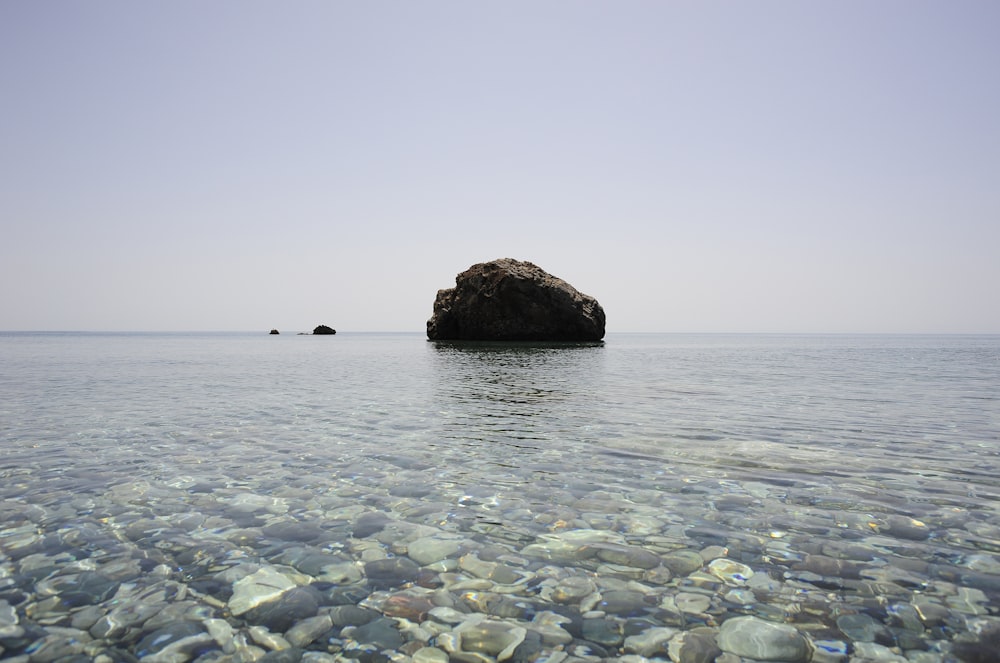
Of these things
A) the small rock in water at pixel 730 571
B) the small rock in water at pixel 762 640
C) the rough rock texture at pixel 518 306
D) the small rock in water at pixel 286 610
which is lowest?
the small rock in water at pixel 286 610

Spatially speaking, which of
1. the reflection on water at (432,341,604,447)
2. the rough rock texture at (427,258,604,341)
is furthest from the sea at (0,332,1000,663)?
the rough rock texture at (427,258,604,341)

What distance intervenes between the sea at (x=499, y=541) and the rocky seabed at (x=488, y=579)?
0.02m

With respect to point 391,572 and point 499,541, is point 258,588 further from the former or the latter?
point 499,541

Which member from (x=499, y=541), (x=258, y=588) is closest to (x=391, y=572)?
(x=258, y=588)

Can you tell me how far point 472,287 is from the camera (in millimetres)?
83562

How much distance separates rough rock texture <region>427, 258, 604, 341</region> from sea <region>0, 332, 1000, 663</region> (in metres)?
67.7

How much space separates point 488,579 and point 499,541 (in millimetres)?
900

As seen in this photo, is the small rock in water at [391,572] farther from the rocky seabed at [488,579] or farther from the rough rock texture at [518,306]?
the rough rock texture at [518,306]

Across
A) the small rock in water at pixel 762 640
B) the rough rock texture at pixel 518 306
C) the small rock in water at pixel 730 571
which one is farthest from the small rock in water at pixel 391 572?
the rough rock texture at pixel 518 306

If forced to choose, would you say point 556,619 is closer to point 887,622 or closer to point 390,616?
point 390,616

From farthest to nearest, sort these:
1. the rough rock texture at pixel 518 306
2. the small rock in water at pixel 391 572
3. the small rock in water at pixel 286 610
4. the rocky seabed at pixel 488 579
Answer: the rough rock texture at pixel 518 306
the small rock in water at pixel 391 572
the small rock in water at pixel 286 610
the rocky seabed at pixel 488 579

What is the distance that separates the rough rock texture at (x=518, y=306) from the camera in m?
80.2

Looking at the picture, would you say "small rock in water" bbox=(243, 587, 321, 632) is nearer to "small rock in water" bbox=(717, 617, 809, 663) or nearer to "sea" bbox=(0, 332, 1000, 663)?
"sea" bbox=(0, 332, 1000, 663)

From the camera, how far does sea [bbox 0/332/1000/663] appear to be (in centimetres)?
374
